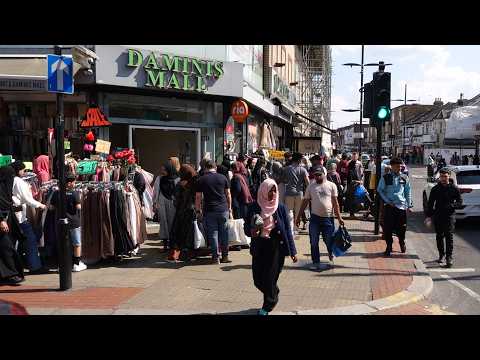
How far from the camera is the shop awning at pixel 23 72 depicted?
1158 cm

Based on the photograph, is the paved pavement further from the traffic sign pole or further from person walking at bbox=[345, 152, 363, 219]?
person walking at bbox=[345, 152, 363, 219]

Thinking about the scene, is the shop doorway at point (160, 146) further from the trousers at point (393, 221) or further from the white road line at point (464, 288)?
the white road line at point (464, 288)

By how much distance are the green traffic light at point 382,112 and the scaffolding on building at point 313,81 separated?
2703 cm

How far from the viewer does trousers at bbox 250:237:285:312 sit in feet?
19.8

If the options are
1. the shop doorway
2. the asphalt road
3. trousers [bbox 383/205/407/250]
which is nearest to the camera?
the asphalt road

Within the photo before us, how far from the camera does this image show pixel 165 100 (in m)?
14.9

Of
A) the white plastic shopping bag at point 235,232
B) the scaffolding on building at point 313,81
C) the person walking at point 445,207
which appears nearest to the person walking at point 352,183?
the person walking at point 445,207

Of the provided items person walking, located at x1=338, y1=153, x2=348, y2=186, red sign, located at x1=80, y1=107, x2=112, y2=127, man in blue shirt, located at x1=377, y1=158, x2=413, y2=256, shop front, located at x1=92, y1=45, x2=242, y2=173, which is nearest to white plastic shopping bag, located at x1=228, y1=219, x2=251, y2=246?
man in blue shirt, located at x1=377, y1=158, x2=413, y2=256

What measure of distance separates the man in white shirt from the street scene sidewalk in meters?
0.29

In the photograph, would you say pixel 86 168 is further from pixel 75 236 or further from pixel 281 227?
pixel 281 227
